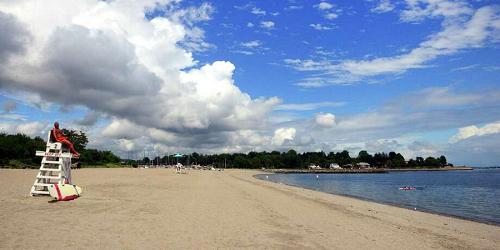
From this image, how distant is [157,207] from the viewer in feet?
54.0

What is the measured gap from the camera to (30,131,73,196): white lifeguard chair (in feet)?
60.2

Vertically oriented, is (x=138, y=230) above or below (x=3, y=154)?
below

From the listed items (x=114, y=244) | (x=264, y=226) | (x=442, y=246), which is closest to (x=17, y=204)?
(x=114, y=244)

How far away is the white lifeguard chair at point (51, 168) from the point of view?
18.4 metres

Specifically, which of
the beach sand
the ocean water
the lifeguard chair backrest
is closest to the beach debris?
the beach sand

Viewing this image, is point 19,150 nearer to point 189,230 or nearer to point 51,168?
point 51,168

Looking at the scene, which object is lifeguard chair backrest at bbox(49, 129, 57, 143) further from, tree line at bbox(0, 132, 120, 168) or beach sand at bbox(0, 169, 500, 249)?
tree line at bbox(0, 132, 120, 168)

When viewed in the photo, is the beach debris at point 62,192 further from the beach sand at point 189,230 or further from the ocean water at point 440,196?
the ocean water at point 440,196

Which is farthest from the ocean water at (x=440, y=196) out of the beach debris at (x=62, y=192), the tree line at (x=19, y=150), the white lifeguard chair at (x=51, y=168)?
the tree line at (x=19, y=150)

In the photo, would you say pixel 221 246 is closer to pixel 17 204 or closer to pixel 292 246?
pixel 292 246

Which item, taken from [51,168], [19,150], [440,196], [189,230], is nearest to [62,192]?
[51,168]

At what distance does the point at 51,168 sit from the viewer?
19.5 metres

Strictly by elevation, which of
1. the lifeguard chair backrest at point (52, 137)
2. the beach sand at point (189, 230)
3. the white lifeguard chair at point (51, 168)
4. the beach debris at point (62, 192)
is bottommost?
the beach sand at point (189, 230)

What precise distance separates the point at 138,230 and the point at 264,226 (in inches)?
166
